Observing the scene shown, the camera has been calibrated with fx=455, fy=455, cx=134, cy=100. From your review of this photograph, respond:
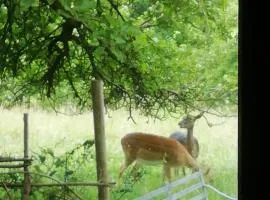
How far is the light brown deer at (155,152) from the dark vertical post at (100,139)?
0.04 metres

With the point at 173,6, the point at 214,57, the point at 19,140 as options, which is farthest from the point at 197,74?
the point at 19,140

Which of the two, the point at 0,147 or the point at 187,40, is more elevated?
the point at 187,40

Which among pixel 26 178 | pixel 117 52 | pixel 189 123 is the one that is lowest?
pixel 26 178

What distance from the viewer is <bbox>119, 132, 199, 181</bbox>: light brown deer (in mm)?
899

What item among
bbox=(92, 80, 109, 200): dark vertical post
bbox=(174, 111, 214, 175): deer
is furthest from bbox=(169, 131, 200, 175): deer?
bbox=(92, 80, 109, 200): dark vertical post

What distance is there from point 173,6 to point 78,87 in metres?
0.25

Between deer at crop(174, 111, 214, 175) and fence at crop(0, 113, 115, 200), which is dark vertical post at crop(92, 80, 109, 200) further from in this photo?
deer at crop(174, 111, 214, 175)

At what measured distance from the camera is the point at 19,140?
35.7 inches

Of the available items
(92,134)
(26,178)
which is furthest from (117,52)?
(26,178)

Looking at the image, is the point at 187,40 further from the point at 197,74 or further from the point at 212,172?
the point at 212,172

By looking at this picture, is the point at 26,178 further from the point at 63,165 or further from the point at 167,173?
the point at 167,173

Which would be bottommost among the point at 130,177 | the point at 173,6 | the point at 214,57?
the point at 130,177

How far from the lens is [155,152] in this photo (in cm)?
93

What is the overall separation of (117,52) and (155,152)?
0.71 ft
